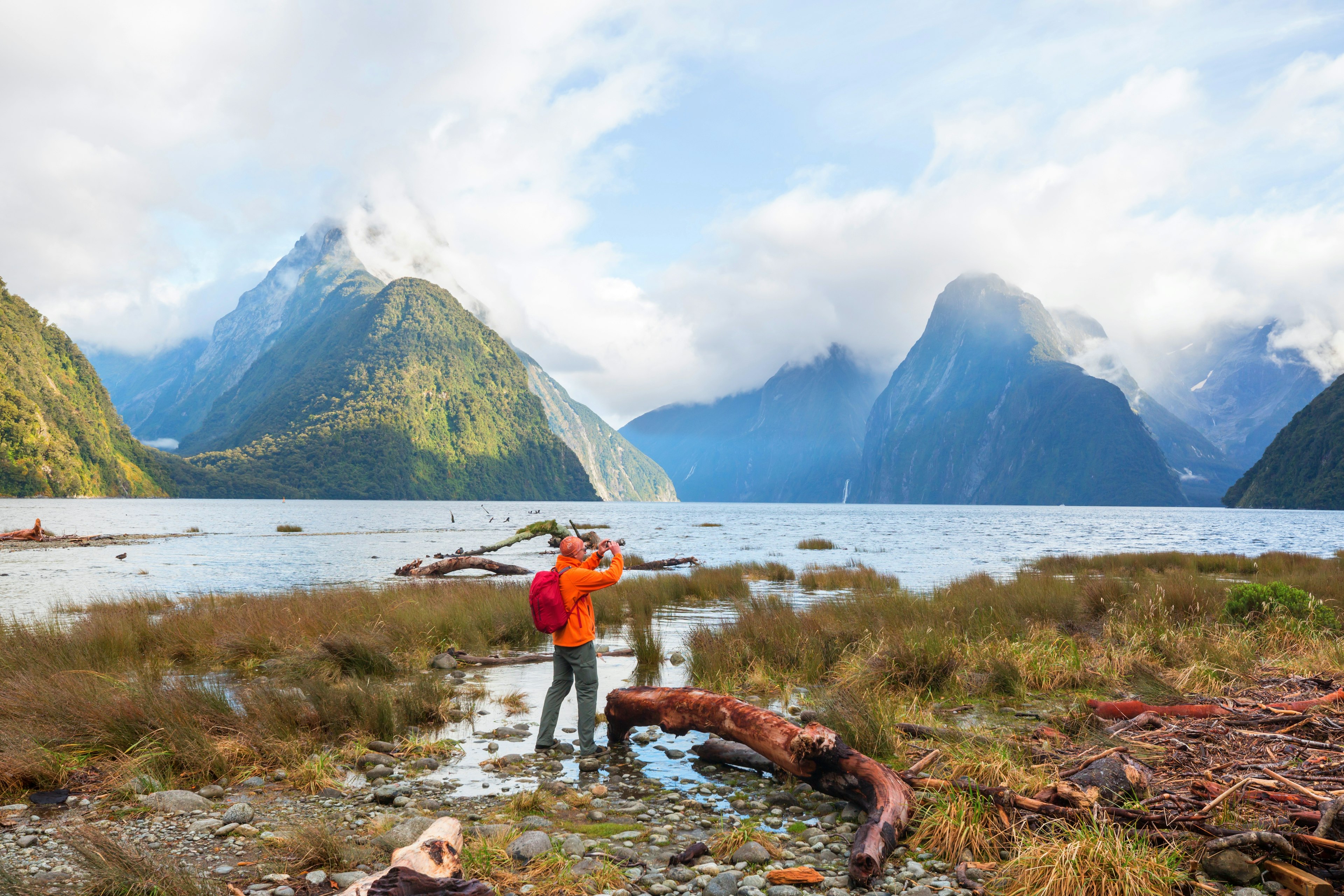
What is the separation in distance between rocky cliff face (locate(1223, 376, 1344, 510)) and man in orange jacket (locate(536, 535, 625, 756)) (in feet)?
518

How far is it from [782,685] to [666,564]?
64.6 ft

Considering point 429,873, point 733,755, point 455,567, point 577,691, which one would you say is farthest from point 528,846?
point 455,567

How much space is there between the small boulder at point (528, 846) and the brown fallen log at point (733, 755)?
98.5 inches

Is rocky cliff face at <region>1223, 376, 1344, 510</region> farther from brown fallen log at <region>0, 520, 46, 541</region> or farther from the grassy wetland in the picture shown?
brown fallen log at <region>0, 520, 46, 541</region>

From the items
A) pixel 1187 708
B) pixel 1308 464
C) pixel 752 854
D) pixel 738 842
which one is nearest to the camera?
pixel 752 854

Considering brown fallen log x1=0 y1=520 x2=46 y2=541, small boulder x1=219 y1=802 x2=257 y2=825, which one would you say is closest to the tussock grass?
small boulder x1=219 y1=802 x2=257 y2=825

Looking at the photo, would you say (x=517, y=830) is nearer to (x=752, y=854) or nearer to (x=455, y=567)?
(x=752, y=854)

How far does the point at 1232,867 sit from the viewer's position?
12.9 ft

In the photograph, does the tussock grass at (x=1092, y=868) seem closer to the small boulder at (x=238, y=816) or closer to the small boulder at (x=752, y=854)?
the small boulder at (x=752, y=854)

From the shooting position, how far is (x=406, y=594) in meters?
16.4

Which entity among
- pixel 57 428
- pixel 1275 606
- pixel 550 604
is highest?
pixel 57 428

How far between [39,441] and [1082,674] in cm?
14356

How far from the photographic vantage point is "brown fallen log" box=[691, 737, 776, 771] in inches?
267

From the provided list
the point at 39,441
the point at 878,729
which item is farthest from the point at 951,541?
the point at 39,441
